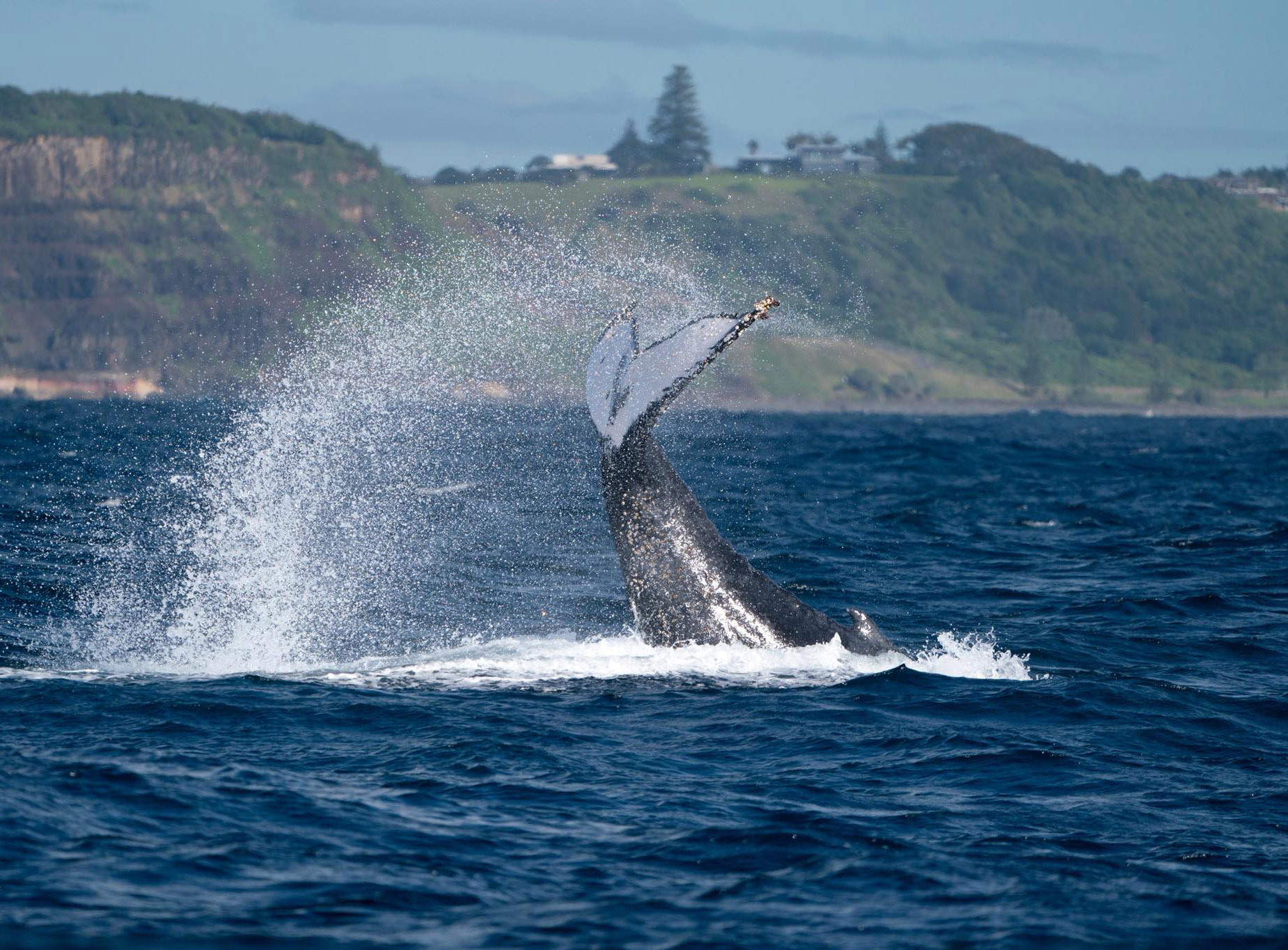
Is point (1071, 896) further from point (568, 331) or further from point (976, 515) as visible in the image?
point (568, 331)

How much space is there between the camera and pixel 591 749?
1109 centimetres

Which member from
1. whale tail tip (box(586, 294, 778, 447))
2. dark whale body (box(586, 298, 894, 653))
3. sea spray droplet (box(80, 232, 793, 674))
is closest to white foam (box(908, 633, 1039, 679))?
dark whale body (box(586, 298, 894, 653))

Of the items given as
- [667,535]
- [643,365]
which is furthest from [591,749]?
[643,365]

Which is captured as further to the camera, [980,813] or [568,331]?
[568,331]

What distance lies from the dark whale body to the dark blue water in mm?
269

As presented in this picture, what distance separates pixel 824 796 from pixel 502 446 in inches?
1679

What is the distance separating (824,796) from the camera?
33.7 feet

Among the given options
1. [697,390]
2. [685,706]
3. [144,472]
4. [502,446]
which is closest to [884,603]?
[685,706]

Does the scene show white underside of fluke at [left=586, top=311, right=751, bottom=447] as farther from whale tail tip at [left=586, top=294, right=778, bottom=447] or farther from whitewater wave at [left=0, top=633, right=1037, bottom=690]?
whitewater wave at [left=0, top=633, right=1037, bottom=690]

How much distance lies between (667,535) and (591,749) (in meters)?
2.33

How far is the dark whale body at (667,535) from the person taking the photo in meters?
11.9

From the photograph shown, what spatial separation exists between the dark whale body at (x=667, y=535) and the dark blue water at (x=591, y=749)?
0.27 metres

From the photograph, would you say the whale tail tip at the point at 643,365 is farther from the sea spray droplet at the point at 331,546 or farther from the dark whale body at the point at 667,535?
the sea spray droplet at the point at 331,546

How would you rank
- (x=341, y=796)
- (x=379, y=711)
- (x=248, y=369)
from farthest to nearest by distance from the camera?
(x=248, y=369) < (x=379, y=711) < (x=341, y=796)
